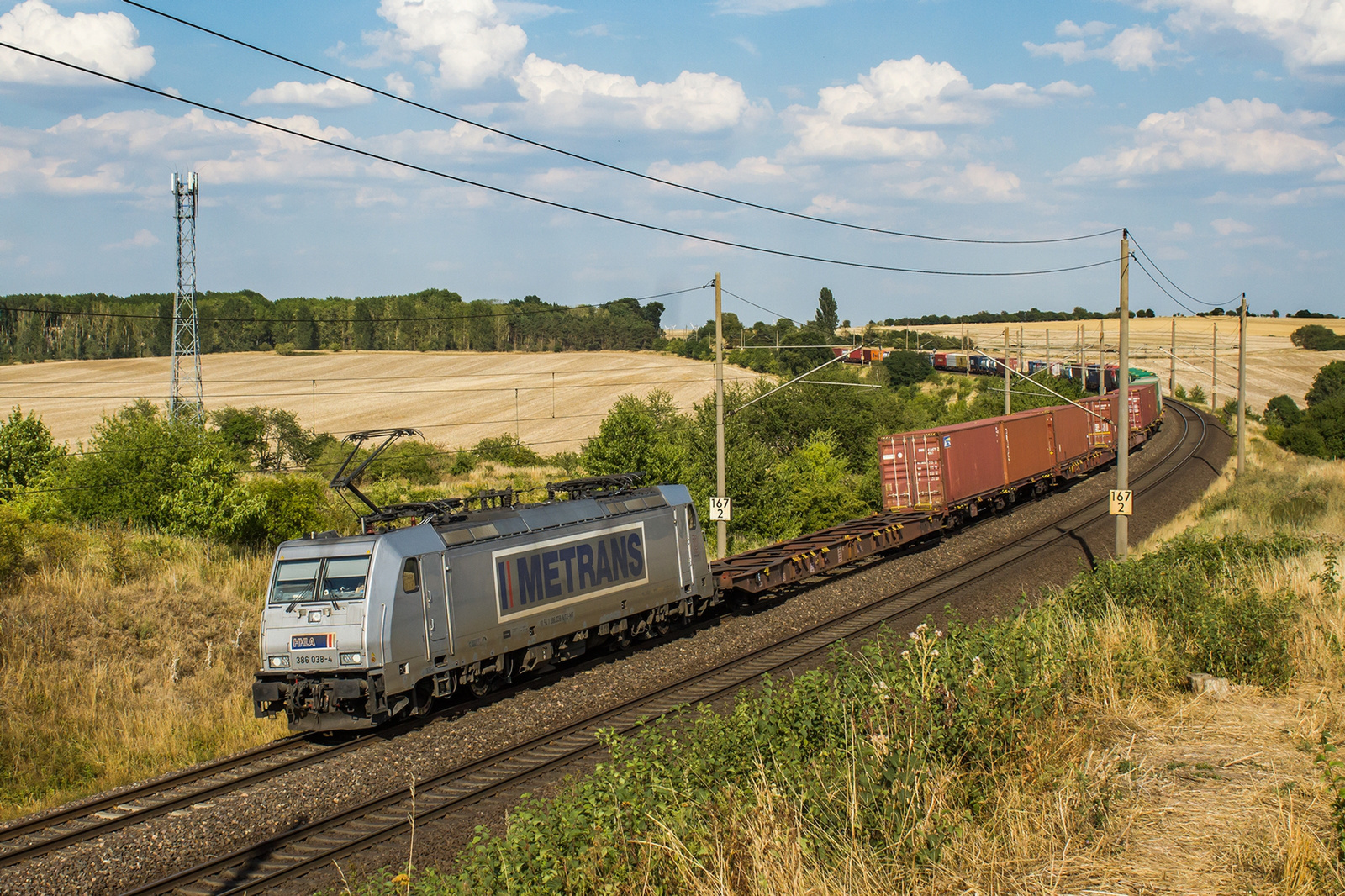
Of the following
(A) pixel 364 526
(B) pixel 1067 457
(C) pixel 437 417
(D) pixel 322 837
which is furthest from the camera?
(C) pixel 437 417

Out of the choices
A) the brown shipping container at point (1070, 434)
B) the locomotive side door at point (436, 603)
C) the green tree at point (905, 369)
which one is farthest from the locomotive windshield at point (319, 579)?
the green tree at point (905, 369)

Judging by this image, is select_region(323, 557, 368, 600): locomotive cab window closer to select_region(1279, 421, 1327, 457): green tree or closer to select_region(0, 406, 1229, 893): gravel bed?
select_region(0, 406, 1229, 893): gravel bed

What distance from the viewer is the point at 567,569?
15.8 meters

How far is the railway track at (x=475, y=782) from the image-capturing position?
→ 9.19m

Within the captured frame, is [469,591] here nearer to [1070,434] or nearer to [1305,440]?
[1070,434]

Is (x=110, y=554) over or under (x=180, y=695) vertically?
over

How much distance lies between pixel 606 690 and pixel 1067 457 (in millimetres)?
29741

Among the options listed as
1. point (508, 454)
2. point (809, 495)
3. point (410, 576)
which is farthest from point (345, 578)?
point (508, 454)

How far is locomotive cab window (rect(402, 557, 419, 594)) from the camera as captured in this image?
13047 millimetres

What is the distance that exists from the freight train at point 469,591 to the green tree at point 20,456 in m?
17.3

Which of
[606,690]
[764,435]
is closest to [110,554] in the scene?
[606,690]

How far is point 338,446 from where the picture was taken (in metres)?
58.5

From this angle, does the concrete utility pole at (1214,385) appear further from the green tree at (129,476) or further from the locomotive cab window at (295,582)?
the locomotive cab window at (295,582)

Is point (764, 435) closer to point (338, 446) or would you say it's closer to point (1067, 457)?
point (1067, 457)
